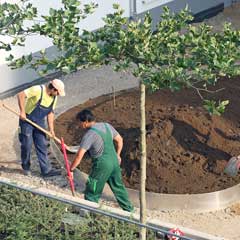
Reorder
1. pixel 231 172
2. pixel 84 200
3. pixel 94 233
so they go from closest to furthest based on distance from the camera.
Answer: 1. pixel 94 233
2. pixel 84 200
3. pixel 231 172

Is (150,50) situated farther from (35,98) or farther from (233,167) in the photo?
(35,98)

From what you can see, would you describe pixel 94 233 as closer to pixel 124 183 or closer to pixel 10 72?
pixel 124 183

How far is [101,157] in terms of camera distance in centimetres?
991

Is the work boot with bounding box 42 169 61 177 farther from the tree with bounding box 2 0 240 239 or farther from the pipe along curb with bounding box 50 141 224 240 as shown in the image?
the tree with bounding box 2 0 240 239

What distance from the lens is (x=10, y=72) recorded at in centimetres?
1448

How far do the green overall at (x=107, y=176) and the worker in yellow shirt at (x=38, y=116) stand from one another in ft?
Answer: 4.39

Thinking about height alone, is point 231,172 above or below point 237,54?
below

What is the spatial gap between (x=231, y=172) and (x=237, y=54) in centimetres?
344

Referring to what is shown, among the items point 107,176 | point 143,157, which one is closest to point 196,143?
point 107,176

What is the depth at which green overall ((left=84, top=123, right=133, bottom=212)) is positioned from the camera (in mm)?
9898

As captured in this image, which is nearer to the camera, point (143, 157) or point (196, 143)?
point (143, 157)

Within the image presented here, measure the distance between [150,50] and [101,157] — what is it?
2.49 meters

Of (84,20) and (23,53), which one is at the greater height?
(84,20)

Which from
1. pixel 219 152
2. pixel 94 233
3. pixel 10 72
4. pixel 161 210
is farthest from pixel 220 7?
pixel 94 233
